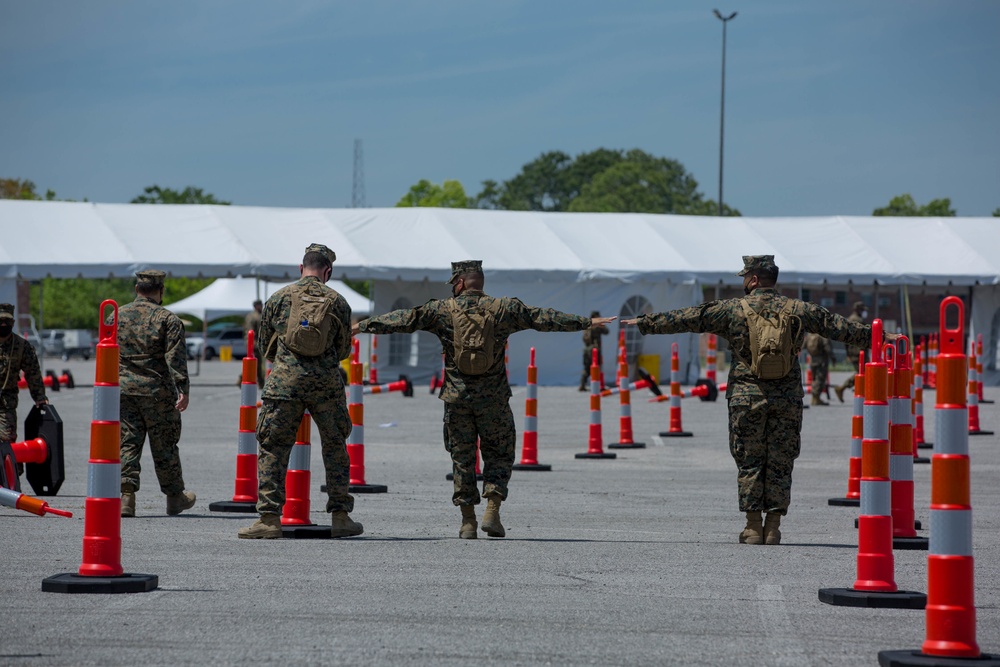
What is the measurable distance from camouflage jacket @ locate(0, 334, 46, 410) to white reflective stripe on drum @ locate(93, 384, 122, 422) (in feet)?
19.8

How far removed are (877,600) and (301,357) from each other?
416cm

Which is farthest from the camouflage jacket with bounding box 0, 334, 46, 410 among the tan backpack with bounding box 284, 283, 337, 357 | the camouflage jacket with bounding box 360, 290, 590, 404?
the camouflage jacket with bounding box 360, 290, 590, 404

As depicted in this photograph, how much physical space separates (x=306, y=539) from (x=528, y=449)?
6.44 meters

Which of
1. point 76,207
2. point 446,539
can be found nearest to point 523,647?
point 446,539

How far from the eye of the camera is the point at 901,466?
30.4ft

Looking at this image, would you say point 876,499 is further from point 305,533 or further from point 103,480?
point 305,533

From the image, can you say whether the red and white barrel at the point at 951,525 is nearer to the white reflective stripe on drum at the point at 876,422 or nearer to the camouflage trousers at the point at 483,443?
the white reflective stripe on drum at the point at 876,422

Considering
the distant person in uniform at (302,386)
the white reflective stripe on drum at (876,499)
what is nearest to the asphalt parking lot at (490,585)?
the distant person in uniform at (302,386)

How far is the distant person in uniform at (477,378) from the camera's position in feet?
34.0

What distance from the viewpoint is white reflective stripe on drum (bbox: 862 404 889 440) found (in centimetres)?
771

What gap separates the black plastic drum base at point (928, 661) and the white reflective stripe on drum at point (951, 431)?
768 mm

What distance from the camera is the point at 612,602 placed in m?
7.56

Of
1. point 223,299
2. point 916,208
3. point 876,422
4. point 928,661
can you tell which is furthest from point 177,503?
point 916,208

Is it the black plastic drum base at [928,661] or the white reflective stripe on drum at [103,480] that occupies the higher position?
the white reflective stripe on drum at [103,480]
